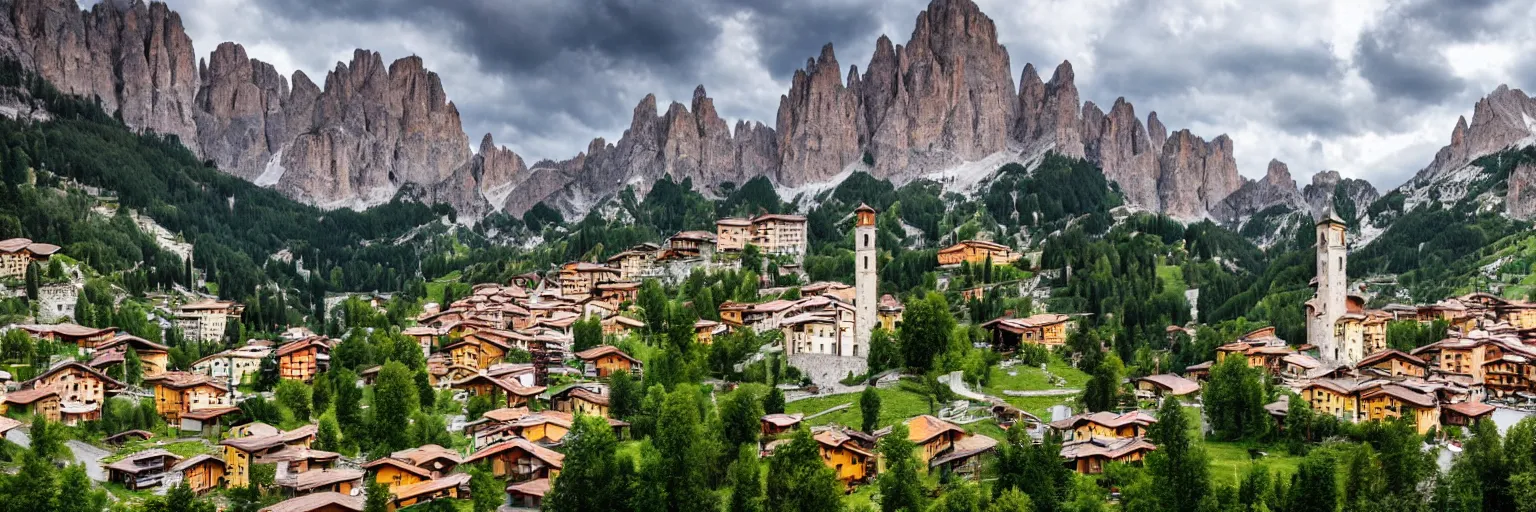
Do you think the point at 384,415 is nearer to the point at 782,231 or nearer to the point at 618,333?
the point at 618,333

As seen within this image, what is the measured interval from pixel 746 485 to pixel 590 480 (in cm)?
646

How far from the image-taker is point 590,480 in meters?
53.3

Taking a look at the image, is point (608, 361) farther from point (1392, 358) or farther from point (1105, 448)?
point (1392, 358)

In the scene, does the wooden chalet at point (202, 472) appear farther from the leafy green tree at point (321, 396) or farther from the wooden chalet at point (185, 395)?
the wooden chalet at point (185, 395)

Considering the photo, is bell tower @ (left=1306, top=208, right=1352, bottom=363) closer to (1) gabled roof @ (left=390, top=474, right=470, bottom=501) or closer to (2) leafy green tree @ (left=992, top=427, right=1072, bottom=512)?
(2) leafy green tree @ (left=992, top=427, right=1072, bottom=512)

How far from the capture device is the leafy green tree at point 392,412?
66.3 m

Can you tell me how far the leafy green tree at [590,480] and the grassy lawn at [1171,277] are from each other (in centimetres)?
8886

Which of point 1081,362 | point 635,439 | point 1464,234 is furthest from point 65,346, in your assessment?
point 1464,234

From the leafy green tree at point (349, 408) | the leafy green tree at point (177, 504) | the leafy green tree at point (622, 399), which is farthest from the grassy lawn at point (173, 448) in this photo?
the leafy green tree at point (622, 399)

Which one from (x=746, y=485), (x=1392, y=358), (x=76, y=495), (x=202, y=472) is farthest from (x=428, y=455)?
(x=1392, y=358)

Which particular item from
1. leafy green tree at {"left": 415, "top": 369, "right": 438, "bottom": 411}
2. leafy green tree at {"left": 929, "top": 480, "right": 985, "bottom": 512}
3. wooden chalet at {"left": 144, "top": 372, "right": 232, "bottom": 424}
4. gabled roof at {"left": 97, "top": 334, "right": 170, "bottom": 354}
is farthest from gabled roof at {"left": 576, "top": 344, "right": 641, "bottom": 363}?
leafy green tree at {"left": 929, "top": 480, "right": 985, "bottom": 512}

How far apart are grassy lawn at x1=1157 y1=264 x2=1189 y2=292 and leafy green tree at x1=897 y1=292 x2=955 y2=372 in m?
58.9

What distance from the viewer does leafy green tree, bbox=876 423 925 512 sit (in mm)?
51938

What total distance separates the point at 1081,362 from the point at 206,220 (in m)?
148
